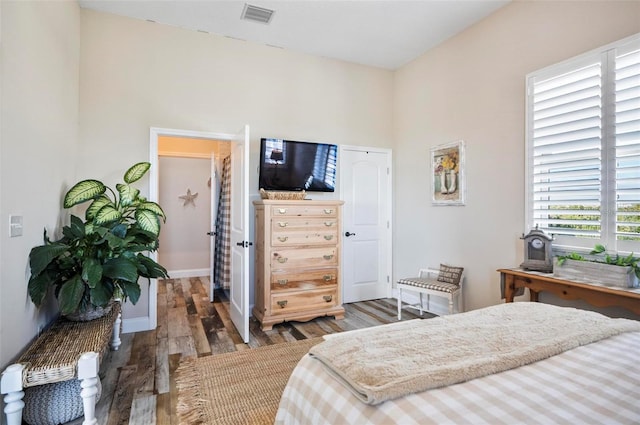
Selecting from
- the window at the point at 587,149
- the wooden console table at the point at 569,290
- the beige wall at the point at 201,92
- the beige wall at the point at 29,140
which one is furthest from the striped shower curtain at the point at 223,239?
the window at the point at 587,149

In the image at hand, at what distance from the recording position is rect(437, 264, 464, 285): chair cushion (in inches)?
136

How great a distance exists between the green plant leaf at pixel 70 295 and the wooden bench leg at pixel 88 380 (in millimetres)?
374

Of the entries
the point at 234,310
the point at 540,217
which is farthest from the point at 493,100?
the point at 234,310

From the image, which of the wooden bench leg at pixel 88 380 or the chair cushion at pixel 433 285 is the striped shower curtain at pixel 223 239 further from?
the wooden bench leg at pixel 88 380

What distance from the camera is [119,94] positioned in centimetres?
332

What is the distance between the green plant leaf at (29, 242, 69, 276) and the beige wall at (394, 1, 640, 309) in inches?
139

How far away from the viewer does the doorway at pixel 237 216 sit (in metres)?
3.06

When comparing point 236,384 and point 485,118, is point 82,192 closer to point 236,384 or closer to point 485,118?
point 236,384

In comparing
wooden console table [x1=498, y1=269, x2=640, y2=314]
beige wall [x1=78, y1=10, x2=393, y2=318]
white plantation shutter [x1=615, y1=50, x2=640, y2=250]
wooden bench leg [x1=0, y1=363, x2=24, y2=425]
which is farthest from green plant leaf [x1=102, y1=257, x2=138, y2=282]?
white plantation shutter [x1=615, y1=50, x2=640, y2=250]

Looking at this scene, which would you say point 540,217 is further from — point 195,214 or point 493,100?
point 195,214

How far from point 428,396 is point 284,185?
10.3 ft

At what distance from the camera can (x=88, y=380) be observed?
175cm

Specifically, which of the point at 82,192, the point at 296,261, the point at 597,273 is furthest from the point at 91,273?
the point at 597,273

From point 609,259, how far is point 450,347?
69.8 inches
